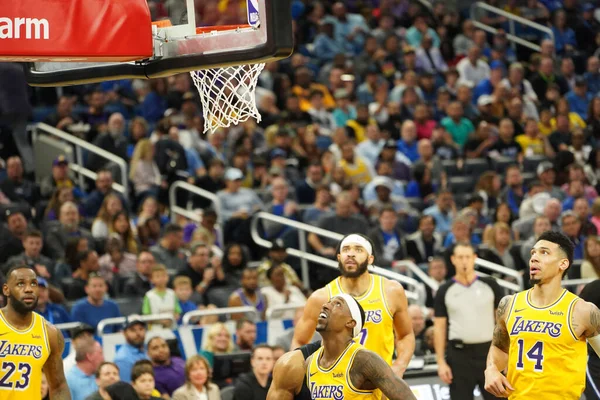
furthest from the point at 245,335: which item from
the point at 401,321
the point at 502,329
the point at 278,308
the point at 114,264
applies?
the point at 502,329

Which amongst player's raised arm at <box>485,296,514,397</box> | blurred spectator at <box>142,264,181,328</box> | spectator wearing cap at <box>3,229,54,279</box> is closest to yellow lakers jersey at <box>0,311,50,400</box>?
player's raised arm at <box>485,296,514,397</box>

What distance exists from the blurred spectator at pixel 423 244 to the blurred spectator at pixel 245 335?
3.70m

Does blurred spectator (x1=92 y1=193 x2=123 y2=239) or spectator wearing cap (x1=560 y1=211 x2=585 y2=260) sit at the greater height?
blurred spectator (x1=92 y1=193 x2=123 y2=239)

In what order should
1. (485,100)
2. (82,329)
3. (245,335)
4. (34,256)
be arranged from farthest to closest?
1. (485,100)
2. (34,256)
3. (245,335)
4. (82,329)

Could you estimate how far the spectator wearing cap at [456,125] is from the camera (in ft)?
65.3

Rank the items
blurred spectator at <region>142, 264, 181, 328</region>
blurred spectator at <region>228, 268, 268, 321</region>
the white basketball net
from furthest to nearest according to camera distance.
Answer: blurred spectator at <region>228, 268, 268, 321</region>, blurred spectator at <region>142, 264, 181, 328</region>, the white basketball net

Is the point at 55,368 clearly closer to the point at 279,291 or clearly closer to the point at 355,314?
the point at 355,314

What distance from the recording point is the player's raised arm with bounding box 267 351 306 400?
24.8ft

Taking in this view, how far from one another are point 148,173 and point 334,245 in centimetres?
291

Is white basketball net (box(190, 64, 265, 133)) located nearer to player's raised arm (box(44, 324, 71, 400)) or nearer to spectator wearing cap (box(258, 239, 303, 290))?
player's raised arm (box(44, 324, 71, 400))

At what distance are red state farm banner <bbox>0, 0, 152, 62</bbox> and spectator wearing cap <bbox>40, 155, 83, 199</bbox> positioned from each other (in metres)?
8.45

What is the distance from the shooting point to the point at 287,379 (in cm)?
758

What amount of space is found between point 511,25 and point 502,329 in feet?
56.0

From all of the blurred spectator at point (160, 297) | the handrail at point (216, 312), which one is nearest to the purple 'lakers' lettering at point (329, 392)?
the handrail at point (216, 312)
